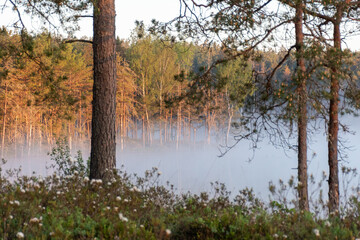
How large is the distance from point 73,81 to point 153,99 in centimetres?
869

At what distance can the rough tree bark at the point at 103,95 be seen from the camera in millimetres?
7578

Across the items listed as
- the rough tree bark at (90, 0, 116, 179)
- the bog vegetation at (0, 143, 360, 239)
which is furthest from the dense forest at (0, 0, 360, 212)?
the bog vegetation at (0, 143, 360, 239)

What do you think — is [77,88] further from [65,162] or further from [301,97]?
[301,97]

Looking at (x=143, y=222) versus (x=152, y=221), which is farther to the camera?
(x=143, y=222)

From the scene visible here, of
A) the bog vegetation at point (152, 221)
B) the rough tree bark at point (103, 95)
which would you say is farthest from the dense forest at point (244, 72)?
the bog vegetation at point (152, 221)

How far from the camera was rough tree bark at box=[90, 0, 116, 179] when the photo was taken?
7578mm

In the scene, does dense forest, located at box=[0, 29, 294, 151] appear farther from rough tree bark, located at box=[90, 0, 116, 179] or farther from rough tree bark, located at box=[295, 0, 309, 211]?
rough tree bark, located at box=[90, 0, 116, 179]

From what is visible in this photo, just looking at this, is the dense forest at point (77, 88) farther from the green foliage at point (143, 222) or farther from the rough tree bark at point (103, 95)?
the green foliage at point (143, 222)

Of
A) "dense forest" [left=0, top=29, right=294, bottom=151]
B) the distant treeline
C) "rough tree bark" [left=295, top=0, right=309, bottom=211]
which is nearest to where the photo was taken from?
"rough tree bark" [left=295, top=0, right=309, bottom=211]

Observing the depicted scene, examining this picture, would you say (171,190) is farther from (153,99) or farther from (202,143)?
(202,143)

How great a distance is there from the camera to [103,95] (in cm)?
761

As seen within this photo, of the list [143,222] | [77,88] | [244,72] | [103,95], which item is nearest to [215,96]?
[244,72]

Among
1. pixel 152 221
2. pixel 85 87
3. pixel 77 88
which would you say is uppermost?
pixel 85 87

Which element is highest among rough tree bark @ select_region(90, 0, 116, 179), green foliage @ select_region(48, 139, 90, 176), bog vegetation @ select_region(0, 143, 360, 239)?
rough tree bark @ select_region(90, 0, 116, 179)
